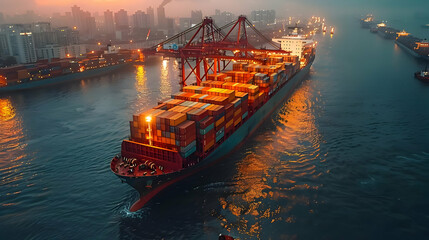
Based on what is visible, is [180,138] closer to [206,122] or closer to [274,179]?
[206,122]

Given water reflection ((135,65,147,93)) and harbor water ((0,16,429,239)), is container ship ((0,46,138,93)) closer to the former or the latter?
water reflection ((135,65,147,93))

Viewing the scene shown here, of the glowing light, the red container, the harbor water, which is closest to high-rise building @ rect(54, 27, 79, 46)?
the glowing light

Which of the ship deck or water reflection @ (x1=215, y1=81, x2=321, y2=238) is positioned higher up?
the ship deck

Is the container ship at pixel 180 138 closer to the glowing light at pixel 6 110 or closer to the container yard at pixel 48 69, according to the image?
the glowing light at pixel 6 110

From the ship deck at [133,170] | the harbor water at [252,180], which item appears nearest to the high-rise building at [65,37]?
the harbor water at [252,180]

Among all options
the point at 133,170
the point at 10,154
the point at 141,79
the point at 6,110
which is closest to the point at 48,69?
the point at 141,79

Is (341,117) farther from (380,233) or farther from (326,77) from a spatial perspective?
(326,77)
